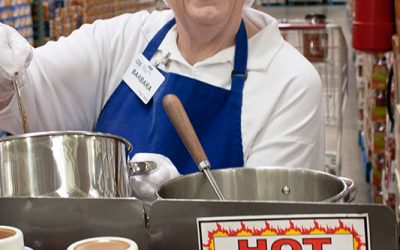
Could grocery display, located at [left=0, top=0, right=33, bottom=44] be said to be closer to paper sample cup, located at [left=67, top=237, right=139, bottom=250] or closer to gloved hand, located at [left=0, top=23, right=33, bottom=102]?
gloved hand, located at [left=0, top=23, right=33, bottom=102]

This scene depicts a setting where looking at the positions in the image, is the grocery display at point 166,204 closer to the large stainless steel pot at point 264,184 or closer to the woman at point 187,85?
the large stainless steel pot at point 264,184

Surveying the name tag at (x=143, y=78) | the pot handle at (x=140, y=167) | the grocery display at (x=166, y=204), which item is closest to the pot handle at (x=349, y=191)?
the grocery display at (x=166, y=204)

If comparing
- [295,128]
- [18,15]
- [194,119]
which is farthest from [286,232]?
[18,15]

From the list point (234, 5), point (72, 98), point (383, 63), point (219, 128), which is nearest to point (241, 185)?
point (219, 128)

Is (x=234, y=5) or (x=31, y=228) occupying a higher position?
(x=234, y=5)

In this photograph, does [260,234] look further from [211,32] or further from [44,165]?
[211,32]

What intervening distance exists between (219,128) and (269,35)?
364mm

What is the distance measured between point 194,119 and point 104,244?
118cm

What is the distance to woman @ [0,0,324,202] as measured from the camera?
211cm

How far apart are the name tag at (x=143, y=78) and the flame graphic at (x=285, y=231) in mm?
1242

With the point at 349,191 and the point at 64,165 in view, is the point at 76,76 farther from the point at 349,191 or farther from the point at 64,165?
the point at 349,191

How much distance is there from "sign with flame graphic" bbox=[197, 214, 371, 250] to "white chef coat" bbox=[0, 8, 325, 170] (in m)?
0.94

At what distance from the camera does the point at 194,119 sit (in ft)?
7.23

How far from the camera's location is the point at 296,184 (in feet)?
4.74
